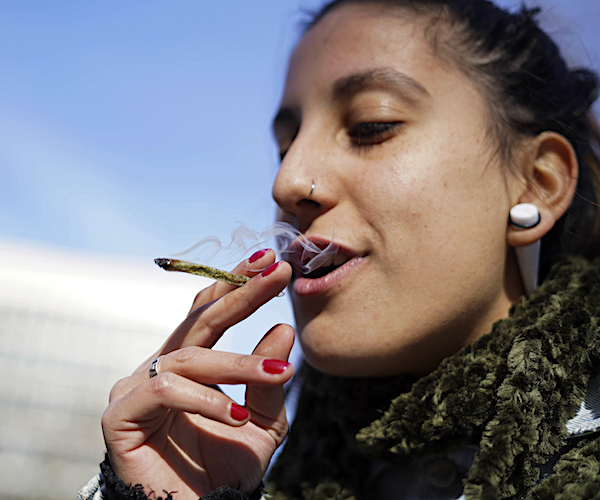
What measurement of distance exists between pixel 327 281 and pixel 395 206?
44cm

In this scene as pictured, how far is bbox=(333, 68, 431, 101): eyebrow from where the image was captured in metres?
1.98

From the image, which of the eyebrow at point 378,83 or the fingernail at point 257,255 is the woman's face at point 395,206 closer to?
the eyebrow at point 378,83

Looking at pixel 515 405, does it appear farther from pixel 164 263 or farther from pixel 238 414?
pixel 164 263

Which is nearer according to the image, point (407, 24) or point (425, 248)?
point (425, 248)

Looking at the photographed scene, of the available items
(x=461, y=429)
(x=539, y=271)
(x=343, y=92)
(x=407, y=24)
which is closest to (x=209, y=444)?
(x=461, y=429)

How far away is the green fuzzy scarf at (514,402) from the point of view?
154cm

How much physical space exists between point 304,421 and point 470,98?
223cm

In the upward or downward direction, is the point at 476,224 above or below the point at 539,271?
above

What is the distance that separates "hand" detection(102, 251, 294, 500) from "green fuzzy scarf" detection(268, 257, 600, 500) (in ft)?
1.92

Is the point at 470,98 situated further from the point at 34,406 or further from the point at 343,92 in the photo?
the point at 34,406

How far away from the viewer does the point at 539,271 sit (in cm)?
235

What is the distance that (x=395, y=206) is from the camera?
185 centimetres

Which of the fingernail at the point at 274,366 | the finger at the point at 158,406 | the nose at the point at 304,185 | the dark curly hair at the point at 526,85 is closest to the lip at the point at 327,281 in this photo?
the nose at the point at 304,185

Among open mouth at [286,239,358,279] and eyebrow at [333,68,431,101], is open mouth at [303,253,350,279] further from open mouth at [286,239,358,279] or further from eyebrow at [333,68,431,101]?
eyebrow at [333,68,431,101]
